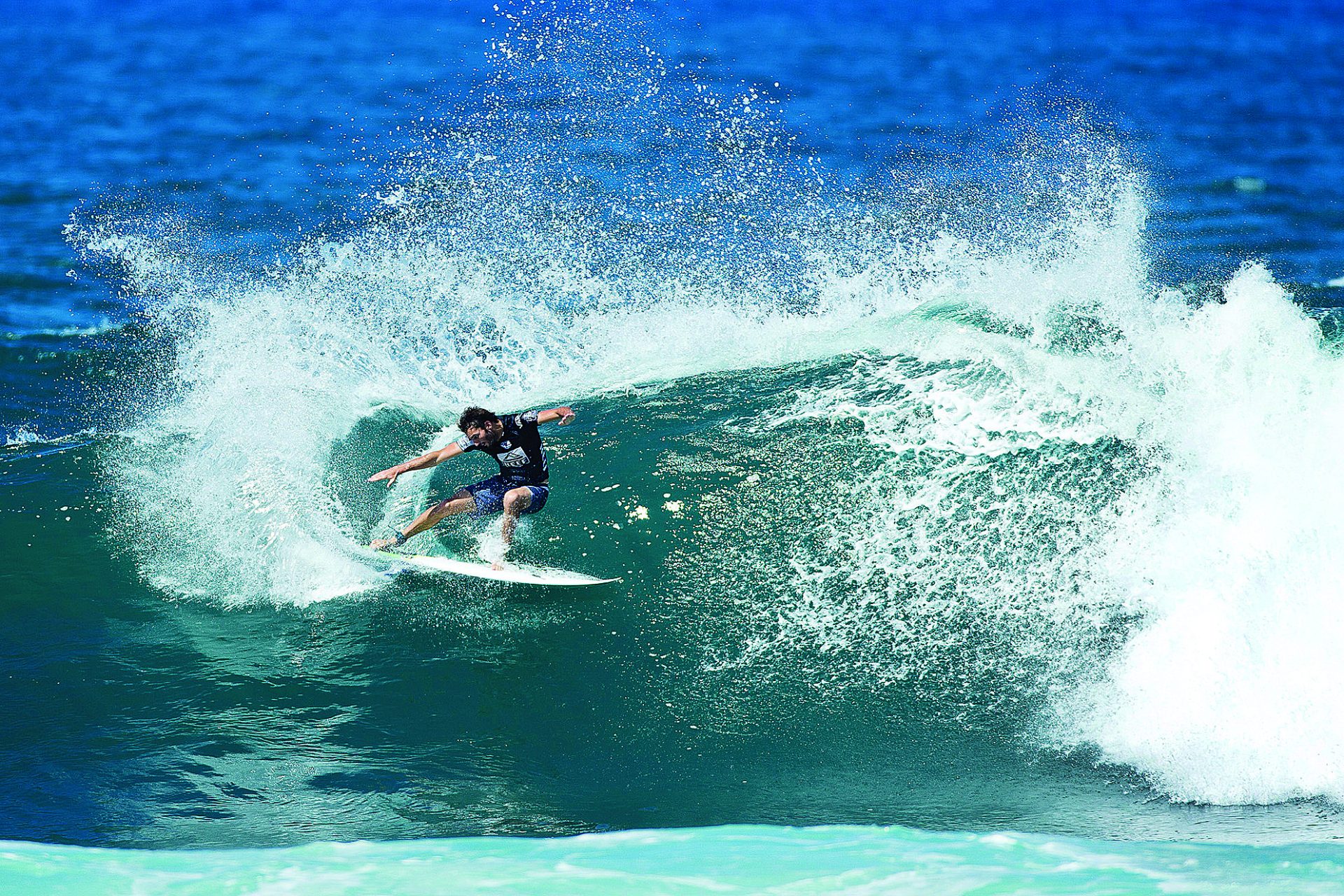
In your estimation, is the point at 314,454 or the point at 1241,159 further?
the point at 1241,159

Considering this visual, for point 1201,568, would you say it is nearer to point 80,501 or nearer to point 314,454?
point 314,454

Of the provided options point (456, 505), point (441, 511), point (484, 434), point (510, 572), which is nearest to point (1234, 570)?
point (510, 572)

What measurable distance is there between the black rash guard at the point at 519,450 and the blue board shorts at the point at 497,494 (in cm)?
4

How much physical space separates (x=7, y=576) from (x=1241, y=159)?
23.8 meters

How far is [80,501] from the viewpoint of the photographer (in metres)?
10.2

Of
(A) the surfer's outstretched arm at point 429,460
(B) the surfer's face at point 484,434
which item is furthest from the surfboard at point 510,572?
(B) the surfer's face at point 484,434

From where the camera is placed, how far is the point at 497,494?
8.52 metres

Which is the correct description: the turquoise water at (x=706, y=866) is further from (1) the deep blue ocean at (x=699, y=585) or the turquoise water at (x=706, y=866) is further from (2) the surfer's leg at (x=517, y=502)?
(2) the surfer's leg at (x=517, y=502)

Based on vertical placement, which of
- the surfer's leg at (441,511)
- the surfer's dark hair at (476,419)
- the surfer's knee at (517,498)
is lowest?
the surfer's leg at (441,511)

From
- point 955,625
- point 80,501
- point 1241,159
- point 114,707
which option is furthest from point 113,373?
point 1241,159

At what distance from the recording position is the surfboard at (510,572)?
8281mm

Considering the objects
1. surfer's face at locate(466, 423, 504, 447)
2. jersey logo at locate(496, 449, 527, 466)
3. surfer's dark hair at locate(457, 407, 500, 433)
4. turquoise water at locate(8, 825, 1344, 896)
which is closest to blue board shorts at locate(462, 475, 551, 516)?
jersey logo at locate(496, 449, 527, 466)

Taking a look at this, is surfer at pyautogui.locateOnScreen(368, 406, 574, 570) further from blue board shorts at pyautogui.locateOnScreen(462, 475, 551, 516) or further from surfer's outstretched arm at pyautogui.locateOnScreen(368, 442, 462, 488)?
surfer's outstretched arm at pyautogui.locateOnScreen(368, 442, 462, 488)

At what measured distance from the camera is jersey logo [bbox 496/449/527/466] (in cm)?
842
